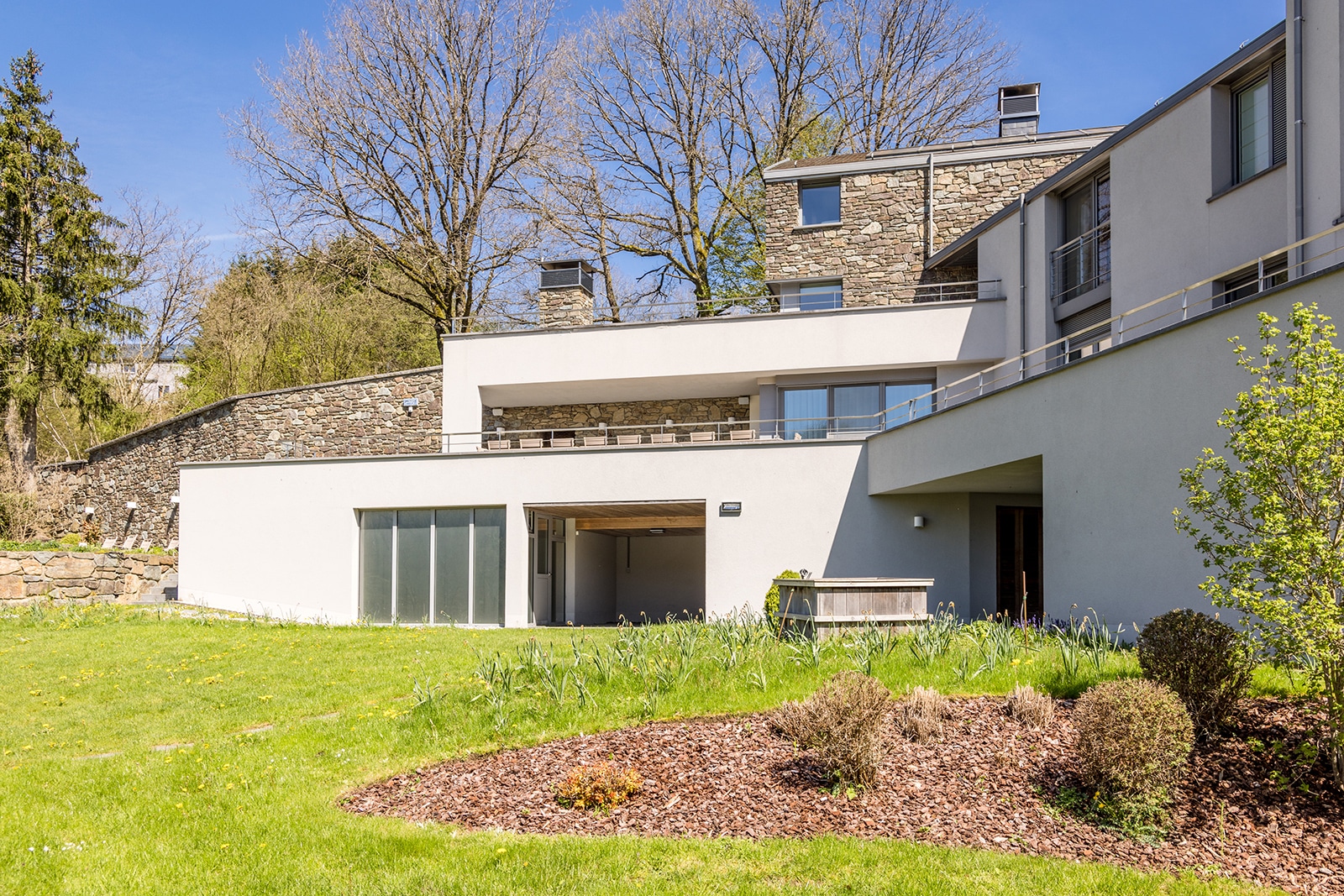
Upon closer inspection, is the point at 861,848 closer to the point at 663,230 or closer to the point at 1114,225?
the point at 1114,225

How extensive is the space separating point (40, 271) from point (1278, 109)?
28172 mm

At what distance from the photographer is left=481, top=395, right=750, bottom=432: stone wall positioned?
949 inches

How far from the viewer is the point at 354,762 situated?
724 centimetres

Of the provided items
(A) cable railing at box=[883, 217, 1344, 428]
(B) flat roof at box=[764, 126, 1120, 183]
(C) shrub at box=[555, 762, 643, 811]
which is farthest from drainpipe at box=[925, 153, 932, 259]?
(C) shrub at box=[555, 762, 643, 811]

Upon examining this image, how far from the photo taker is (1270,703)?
677 centimetres

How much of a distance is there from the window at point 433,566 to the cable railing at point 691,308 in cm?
476

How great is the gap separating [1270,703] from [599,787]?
4249 mm

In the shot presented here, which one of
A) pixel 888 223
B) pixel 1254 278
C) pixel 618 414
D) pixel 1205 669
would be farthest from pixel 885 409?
pixel 1205 669

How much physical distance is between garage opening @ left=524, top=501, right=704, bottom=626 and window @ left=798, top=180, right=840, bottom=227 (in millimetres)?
7804

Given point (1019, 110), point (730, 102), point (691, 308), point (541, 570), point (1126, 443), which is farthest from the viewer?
point (730, 102)

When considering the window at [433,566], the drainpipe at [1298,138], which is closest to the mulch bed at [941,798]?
the drainpipe at [1298,138]

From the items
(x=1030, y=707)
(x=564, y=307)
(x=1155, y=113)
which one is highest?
(x=1155, y=113)

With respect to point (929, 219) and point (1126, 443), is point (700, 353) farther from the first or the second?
point (1126, 443)

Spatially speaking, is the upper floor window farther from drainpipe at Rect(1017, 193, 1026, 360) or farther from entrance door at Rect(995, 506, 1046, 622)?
entrance door at Rect(995, 506, 1046, 622)
